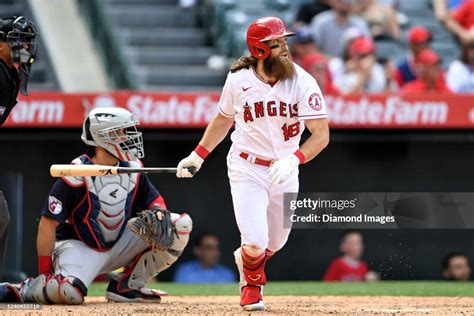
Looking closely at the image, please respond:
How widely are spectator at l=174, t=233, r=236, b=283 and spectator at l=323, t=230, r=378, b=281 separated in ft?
3.02

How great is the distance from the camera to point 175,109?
9.80 meters

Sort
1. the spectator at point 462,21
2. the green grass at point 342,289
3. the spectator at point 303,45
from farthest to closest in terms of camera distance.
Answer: the spectator at point 462,21 → the spectator at point 303,45 → the green grass at point 342,289

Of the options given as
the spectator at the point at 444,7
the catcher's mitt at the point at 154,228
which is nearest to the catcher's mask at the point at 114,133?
the catcher's mitt at the point at 154,228

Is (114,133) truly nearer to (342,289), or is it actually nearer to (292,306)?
(292,306)

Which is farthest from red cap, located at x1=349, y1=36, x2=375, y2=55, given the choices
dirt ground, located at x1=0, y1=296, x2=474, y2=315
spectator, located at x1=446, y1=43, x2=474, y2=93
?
dirt ground, located at x1=0, y1=296, x2=474, y2=315

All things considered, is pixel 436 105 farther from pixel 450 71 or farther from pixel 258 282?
pixel 258 282

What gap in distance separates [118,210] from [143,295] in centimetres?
58

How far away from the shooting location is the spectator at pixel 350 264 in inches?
385

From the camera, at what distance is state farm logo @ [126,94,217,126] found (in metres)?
9.76

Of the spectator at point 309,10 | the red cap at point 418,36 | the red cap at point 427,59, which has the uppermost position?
the spectator at point 309,10

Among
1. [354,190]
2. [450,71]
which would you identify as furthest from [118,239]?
[450,71]

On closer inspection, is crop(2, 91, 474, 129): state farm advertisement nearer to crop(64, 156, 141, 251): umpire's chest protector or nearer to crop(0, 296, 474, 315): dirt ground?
crop(0, 296, 474, 315): dirt ground

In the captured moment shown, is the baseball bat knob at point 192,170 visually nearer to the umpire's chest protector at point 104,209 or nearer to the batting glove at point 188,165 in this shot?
the batting glove at point 188,165

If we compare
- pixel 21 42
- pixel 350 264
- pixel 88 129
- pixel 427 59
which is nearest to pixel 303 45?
pixel 427 59
